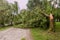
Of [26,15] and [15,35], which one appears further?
[26,15]

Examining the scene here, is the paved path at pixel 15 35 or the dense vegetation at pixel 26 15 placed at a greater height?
the dense vegetation at pixel 26 15

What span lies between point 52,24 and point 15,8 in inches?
460

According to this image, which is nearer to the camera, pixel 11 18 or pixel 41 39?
pixel 41 39

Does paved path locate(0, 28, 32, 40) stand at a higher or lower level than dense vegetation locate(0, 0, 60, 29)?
lower

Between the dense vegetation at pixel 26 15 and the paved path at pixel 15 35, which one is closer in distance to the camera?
the paved path at pixel 15 35

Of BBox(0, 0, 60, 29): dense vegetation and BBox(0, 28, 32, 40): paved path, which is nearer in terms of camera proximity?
BBox(0, 28, 32, 40): paved path

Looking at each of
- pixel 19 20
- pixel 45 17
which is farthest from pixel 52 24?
pixel 19 20

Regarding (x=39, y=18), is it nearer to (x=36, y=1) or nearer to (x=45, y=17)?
(x=45, y=17)

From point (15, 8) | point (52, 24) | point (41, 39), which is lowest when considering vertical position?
point (41, 39)

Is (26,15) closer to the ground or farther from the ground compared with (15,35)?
farther from the ground

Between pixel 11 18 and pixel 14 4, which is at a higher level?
pixel 14 4

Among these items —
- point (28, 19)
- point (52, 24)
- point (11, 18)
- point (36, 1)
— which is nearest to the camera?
point (52, 24)

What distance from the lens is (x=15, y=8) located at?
25.6 metres

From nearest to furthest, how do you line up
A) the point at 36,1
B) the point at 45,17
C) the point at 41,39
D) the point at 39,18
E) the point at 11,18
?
the point at 41,39 < the point at 45,17 < the point at 39,18 < the point at 11,18 < the point at 36,1
